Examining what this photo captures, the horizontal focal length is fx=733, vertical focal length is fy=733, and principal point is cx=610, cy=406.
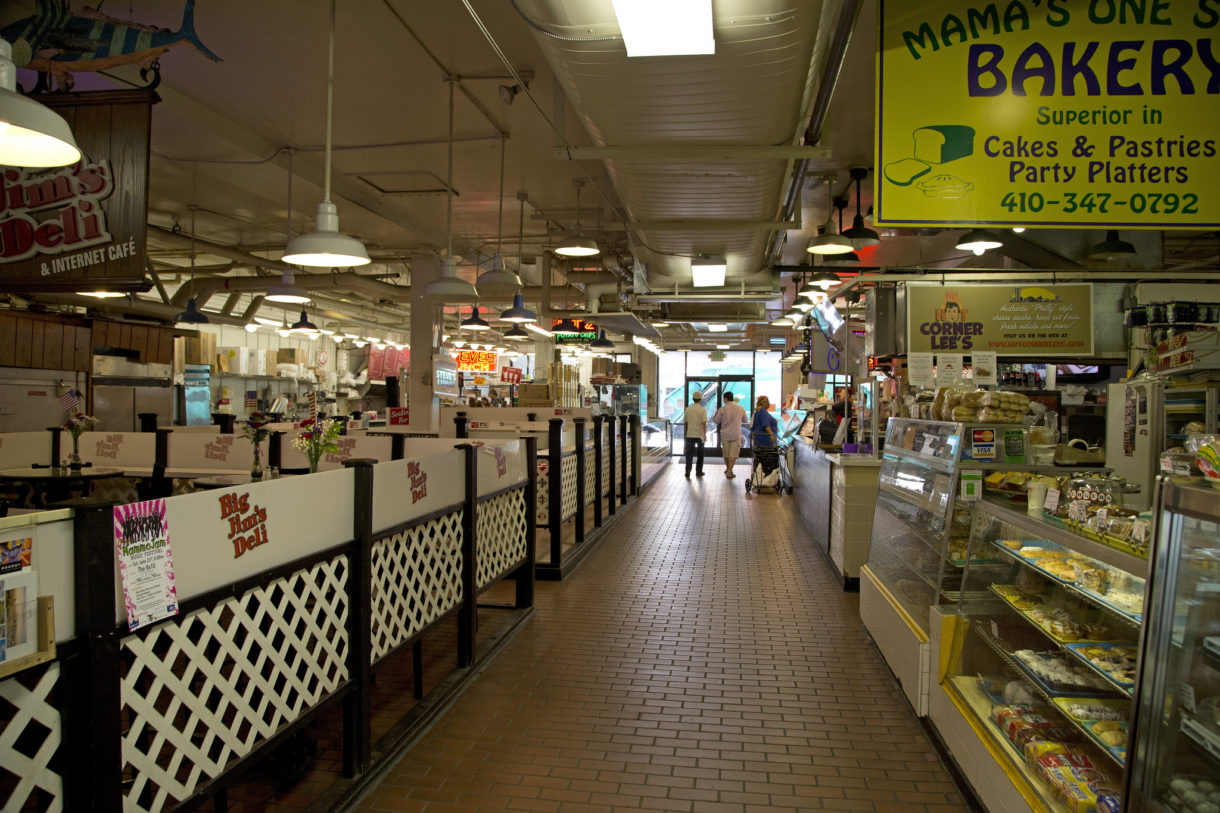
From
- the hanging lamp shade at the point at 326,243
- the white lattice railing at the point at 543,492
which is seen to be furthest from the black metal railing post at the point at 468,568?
the white lattice railing at the point at 543,492

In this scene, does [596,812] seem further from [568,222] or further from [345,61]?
[568,222]

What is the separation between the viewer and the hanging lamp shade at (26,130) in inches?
88.6

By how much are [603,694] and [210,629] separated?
2.46m

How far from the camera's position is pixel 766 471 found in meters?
13.1

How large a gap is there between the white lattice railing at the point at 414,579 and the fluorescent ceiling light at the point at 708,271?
4.32 m

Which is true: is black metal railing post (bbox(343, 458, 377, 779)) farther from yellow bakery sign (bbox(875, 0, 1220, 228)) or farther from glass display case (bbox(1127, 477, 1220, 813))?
glass display case (bbox(1127, 477, 1220, 813))

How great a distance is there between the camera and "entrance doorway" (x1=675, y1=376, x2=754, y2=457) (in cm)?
2292

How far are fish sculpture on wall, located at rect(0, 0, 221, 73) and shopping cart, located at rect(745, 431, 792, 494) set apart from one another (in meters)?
10.7

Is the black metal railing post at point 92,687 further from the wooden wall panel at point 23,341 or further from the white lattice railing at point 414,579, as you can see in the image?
the wooden wall panel at point 23,341

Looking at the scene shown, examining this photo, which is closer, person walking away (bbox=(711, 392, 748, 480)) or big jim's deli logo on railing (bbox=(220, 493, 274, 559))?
big jim's deli logo on railing (bbox=(220, 493, 274, 559))

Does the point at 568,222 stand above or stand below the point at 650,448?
above

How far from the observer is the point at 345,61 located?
590cm

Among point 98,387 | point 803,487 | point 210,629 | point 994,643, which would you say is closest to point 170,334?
point 98,387

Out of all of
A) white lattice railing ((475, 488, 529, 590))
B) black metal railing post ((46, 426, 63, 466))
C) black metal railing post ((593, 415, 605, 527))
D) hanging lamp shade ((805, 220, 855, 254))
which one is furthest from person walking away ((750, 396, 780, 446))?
black metal railing post ((46, 426, 63, 466))
